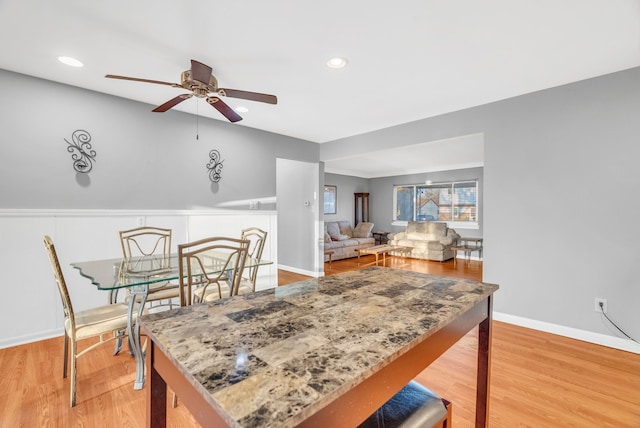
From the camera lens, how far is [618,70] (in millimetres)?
2527

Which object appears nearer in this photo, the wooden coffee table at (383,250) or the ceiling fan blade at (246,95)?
the ceiling fan blade at (246,95)

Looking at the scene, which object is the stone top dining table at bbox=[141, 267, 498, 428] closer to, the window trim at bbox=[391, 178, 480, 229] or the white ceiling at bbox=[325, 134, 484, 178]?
the white ceiling at bbox=[325, 134, 484, 178]

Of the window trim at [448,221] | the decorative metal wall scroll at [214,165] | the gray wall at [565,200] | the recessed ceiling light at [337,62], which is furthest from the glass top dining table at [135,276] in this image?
the window trim at [448,221]

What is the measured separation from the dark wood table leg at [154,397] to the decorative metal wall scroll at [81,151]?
2.93m

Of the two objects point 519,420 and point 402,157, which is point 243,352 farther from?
point 402,157

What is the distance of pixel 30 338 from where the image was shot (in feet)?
8.75

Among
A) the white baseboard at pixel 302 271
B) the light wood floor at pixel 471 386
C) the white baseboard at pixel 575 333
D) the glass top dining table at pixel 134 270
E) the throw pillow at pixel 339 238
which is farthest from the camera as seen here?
the throw pillow at pixel 339 238

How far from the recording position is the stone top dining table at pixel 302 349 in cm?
56

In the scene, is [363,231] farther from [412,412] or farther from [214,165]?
[412,412]

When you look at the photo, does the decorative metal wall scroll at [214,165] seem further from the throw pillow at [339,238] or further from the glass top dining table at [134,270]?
the throw pillow at [339,238]

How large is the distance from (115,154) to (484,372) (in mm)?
3723

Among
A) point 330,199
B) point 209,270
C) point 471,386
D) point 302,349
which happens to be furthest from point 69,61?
point 330,199

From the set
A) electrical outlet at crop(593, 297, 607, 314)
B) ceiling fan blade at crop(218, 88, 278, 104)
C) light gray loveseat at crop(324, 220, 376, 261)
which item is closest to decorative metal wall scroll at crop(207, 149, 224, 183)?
ceiling fan blade at crop(218, 88, 278, 104)

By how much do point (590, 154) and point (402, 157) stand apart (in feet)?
12.5
